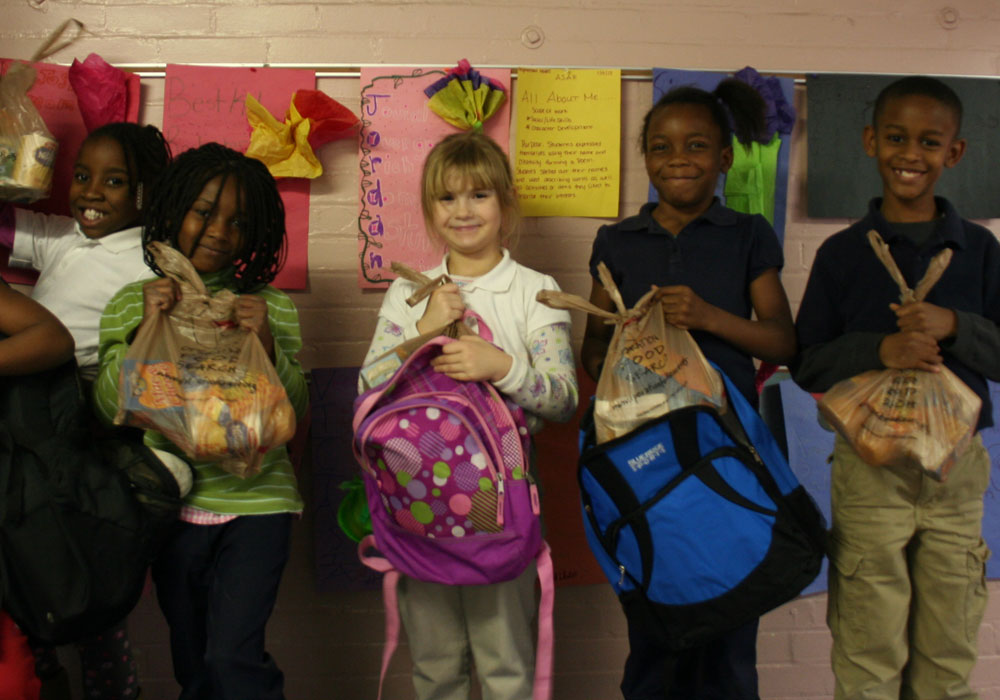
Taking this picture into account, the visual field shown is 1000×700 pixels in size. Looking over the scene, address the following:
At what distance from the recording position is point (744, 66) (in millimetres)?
2059

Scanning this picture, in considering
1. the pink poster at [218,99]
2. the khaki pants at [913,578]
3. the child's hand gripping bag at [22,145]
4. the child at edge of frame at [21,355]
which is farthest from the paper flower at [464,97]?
the khaki pants at [913,578]

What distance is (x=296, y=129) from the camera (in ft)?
6.38

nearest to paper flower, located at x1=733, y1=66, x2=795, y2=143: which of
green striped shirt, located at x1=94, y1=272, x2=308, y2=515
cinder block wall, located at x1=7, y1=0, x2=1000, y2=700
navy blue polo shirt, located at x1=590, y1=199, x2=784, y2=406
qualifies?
cinder block wall, located at x1=7, y1=0, x2=1000, y2=700

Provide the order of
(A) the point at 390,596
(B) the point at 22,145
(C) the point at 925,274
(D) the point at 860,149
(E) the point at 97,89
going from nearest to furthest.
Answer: (C) the point at 925,274
(A) the point at 390,596
(B) the point at 22,145
(E) the point at 97,89
(D) the point at 860,149

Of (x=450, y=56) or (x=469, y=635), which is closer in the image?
(x=469, y=635)

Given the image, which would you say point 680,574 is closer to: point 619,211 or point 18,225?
point 619,211

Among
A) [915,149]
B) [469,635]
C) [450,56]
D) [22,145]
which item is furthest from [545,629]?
[22,145]

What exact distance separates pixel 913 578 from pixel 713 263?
0.71 meters

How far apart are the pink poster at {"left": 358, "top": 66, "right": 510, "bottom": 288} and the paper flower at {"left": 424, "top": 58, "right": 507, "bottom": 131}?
0.04 m

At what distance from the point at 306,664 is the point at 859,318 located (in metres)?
1.58

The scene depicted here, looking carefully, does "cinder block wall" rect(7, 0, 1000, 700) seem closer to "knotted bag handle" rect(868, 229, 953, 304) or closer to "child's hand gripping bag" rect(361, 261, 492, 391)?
"child's hand gripping bag" rect(361, 261, 492, 391)

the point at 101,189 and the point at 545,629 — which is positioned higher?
the point at 101,189

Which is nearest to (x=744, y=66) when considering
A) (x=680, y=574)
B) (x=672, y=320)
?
(x=672, y=320)

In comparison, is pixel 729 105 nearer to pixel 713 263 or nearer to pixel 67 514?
pixel 713 263
